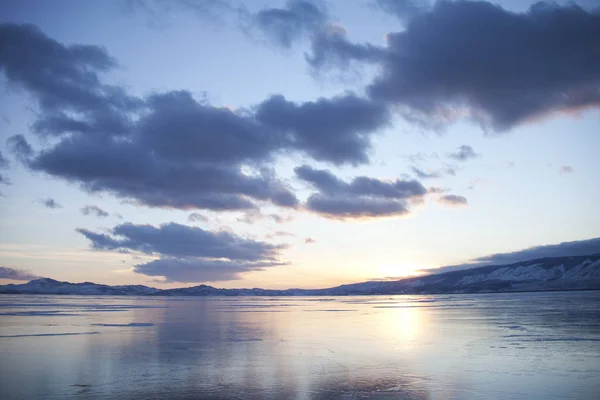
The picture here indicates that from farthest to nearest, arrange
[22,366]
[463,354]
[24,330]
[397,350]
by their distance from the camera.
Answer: [24,330] < [397,350] < [463,354] < [22,366]

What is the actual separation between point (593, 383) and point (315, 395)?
9238 mm

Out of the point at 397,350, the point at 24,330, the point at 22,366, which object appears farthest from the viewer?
the point at 24,330

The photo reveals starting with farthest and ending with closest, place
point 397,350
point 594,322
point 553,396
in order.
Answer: point 594,322 → point 397,350 → point 553,396

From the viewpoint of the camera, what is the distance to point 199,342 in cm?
2789

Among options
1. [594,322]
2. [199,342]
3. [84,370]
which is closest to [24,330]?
[199,342]

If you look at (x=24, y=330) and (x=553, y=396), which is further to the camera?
(x=24, y=330)

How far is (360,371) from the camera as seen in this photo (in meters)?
18.6

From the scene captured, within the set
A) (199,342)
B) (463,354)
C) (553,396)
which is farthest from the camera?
(199,342)

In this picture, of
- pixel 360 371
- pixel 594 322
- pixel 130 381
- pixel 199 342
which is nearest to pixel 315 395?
pixel 360 371

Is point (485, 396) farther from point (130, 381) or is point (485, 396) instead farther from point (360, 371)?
point (130, 381)

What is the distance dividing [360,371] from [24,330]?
2727 cm

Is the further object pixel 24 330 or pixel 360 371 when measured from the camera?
pixel 24 330

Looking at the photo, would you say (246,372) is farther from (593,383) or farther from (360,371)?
(593,383)

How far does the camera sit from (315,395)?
571 inches
